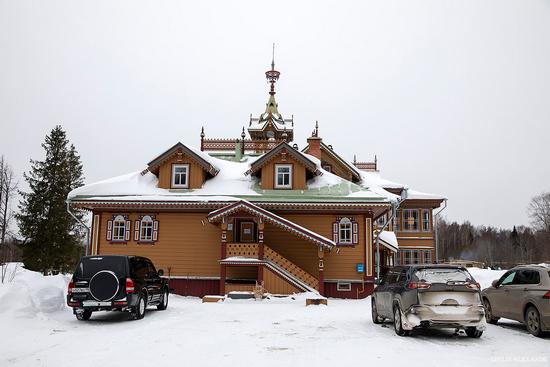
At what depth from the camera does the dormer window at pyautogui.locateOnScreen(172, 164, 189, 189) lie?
25.8m

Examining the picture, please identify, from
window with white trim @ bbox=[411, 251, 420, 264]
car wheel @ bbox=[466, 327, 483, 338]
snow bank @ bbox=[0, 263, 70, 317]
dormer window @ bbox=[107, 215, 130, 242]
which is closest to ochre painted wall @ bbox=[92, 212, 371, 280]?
dormer window @ bbox=[107, 215, 130, 242]

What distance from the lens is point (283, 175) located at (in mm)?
25703

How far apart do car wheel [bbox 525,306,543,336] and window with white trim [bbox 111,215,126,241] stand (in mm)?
19707

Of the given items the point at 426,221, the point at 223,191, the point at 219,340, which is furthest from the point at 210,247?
the point at 426,221

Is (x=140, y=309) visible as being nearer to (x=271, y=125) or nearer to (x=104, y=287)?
(x=104, y=287)

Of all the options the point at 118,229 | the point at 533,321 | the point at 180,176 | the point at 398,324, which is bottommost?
Result: the point at 398,324

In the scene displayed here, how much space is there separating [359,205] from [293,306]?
691 cm

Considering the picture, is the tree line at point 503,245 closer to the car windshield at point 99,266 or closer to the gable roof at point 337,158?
the gable roof at point 337,158

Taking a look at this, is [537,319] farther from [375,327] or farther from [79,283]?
[79,283]

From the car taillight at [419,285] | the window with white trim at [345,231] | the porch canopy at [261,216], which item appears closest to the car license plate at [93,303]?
the car taillight at [419,285]

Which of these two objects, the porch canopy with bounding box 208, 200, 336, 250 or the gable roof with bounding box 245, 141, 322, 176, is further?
the gable roof with bounding box 245, 141, 322, 176

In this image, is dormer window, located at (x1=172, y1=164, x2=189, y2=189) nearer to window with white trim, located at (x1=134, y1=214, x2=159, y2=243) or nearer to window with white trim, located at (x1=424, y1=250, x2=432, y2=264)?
window with white trim, located at (x1=134, y1=214, x2=159, y2=243)

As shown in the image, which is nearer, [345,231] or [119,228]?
[345,231]

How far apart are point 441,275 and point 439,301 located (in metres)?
0.69
